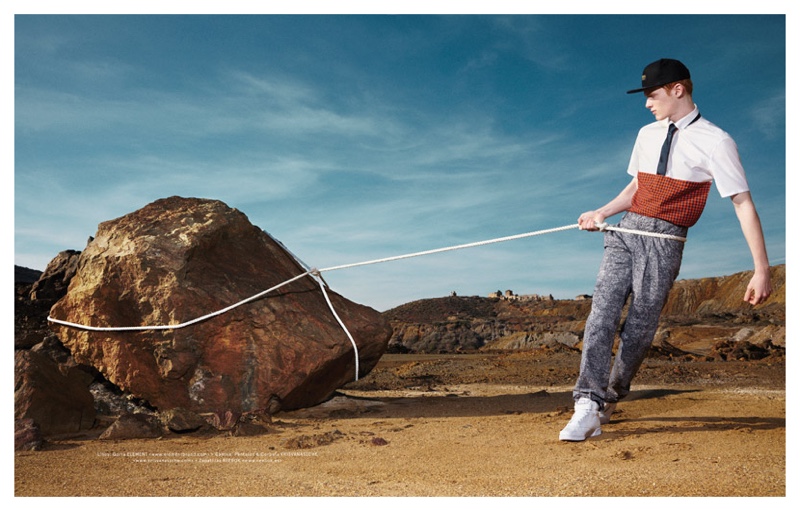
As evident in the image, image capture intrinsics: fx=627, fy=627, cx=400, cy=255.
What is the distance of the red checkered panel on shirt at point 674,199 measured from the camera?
3.48 metres

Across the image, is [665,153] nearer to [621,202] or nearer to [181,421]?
[621,202]

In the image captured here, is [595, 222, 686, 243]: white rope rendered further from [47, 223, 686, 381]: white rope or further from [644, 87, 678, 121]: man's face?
[644, 87, 678, 121]: man's face

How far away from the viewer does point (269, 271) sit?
5574mm

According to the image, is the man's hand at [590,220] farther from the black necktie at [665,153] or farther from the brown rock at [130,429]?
the brown rock at [130,429]

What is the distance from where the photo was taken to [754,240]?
3189 millimetres

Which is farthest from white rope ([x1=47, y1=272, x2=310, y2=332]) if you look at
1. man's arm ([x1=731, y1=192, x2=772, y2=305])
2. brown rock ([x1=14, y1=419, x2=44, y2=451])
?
man's arm ([x1=731, y1=192, x2=772, y2=305])

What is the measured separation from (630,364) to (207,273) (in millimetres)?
3345

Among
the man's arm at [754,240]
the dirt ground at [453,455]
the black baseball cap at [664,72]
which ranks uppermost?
the black baseball cap at [664,72]

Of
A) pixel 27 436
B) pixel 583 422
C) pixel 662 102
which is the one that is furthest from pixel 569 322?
pixel 27 436

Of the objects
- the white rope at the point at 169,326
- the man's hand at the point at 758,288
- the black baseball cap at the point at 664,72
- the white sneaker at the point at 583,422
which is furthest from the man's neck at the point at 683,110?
the white rope at the point at 169,326

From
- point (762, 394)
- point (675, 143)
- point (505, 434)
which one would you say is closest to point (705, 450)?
point (505, 434)

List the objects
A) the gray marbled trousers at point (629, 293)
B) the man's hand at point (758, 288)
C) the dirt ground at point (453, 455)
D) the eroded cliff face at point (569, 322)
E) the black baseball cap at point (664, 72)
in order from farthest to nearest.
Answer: the eroded cliff face at point (569, 322) → the gray marbled trousers at point (629, 293) → the black baseball cap at point (664, 72) → the man's hand at point (758, 288) → the dirt ground at point (453, 455)

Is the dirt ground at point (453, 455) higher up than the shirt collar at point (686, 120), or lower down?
lower down

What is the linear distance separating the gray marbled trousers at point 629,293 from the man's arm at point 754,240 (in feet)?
1.28
